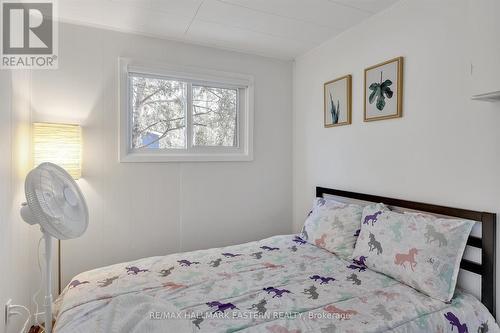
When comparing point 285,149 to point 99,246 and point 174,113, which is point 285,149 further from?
point 99,246

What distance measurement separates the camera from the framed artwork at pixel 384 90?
2.03m

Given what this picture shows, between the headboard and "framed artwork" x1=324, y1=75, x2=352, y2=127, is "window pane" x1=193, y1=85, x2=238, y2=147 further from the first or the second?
the headboard

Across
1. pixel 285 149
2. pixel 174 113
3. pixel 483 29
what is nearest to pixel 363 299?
pixel 483 29

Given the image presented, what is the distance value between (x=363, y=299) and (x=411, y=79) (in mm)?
1444

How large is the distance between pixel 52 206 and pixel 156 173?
117cm

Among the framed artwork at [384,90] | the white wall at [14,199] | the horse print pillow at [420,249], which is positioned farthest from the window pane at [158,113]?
the horse print pillow at [420,249]

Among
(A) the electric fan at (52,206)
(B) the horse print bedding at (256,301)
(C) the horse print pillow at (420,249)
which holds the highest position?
(A) the electric fan at (52,206)

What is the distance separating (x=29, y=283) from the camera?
216 centimetres

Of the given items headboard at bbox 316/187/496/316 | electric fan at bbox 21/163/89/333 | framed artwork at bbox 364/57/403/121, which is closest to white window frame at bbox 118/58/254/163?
electric fan at bbox 21/163/89/333

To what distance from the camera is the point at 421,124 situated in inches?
75.1

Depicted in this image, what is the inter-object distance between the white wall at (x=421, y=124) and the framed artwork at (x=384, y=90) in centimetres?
5

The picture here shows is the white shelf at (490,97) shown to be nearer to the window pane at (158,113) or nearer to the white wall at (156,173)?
the white wall at (156,173)

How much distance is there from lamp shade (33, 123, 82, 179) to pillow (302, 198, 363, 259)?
1862mm

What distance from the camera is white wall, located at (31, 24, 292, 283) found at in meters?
2.31
